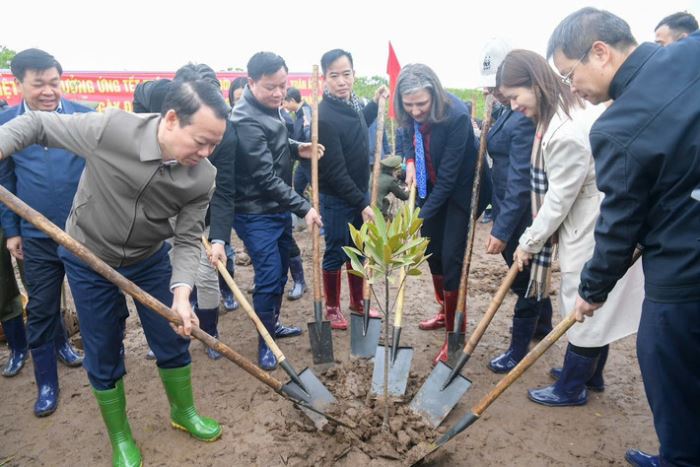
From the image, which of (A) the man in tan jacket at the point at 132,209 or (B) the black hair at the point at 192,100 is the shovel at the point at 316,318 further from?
(B) the black hair at the point at 192,100

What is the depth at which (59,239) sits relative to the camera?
6.68ft

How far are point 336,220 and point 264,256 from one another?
32.6 inches

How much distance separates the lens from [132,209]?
2.32m

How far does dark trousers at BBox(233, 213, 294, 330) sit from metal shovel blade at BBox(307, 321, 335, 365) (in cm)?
36

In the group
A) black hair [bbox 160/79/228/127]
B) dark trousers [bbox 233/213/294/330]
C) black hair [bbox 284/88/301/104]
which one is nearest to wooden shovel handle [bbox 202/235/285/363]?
dark trousers [bbox 233/213/294/330]

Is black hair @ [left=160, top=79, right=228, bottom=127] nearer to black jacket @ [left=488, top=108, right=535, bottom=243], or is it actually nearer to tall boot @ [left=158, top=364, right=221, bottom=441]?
tall boot @ [left=158, top=364, right=221, bottom=441]

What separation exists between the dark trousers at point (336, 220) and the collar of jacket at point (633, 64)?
2.57m

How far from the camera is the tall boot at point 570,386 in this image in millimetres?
2979

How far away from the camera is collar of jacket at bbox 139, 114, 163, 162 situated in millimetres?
2215

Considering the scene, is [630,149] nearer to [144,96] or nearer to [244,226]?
[244,226]

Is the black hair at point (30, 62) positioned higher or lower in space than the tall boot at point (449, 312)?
higher

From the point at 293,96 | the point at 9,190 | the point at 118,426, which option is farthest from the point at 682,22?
the point at 9,190

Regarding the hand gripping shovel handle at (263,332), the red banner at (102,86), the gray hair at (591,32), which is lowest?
the hand gripping shovel handle at (263,332)

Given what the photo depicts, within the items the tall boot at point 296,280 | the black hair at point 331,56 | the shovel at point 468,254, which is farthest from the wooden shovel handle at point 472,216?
the tall boot at point 296,280
